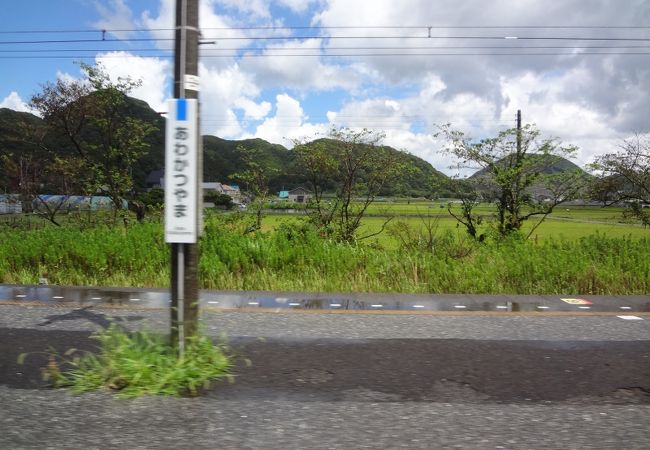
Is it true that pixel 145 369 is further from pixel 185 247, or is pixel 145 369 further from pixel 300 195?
pixel 300 195

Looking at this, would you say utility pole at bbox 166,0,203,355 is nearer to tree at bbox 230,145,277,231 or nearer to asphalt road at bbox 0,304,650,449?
asphalt road at bbox 0,304,650,449

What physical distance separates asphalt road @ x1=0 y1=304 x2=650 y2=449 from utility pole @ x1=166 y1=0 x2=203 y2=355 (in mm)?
581

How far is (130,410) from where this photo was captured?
11.2 feet

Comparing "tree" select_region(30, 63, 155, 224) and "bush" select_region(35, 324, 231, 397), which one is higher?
"tree" select_region(30, 63, 155, 224)

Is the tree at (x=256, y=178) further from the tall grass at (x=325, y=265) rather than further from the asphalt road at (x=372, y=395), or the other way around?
the asphalt road at (x=372, y=395)

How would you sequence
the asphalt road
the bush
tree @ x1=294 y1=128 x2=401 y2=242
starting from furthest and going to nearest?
1. tree @ x1=294 y1=128 x2=401 y2=242
2. the bush
3. the asphalt road

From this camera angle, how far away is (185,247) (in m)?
4.04

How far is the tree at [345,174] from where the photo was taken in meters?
12.6

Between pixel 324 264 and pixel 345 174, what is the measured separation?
429cm

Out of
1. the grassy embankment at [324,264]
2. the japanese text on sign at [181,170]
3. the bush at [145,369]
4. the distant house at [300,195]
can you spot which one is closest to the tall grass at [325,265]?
the grassy embankment at [324,264]

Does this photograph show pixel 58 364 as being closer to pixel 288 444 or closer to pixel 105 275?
pixel 288 444

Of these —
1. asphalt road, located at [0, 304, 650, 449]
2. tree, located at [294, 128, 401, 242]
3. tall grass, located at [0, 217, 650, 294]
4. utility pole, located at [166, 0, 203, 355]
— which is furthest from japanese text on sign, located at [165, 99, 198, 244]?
tree, located at [294, 128, 401, 242]

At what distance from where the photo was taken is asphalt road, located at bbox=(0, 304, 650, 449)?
306 centimetres

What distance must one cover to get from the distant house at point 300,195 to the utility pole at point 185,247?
8612mm
